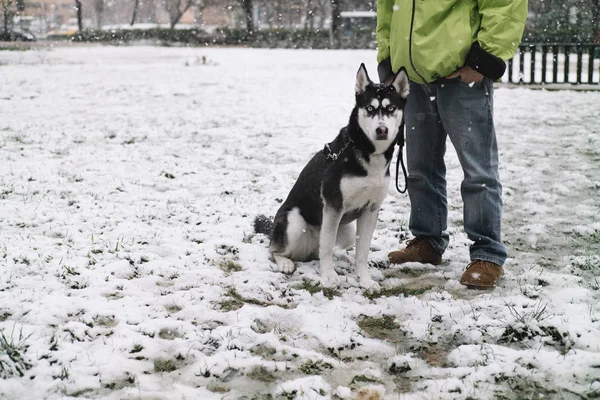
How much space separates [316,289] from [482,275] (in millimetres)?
1133

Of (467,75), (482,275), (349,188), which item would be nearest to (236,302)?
(349,188)

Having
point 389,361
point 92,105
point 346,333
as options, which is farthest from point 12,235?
point 92,105

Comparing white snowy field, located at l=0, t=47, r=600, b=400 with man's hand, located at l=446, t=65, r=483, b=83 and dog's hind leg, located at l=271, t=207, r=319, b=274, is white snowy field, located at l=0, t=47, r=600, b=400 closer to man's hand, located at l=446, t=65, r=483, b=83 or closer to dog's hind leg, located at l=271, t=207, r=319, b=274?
dog's hind leg, located at l=271, t=207, r=319, b=274

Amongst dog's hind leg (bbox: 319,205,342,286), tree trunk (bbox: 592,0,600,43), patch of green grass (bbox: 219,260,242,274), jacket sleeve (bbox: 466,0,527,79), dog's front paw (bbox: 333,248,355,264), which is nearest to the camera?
jacket sleeve (bbox: 466,0,527,79)

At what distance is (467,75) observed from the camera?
3.47m

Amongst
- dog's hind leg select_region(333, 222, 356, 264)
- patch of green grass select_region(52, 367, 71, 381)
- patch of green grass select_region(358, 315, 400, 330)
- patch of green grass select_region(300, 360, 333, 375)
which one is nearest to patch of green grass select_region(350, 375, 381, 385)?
patch of green grass select_region(300, 360, 333, 375)

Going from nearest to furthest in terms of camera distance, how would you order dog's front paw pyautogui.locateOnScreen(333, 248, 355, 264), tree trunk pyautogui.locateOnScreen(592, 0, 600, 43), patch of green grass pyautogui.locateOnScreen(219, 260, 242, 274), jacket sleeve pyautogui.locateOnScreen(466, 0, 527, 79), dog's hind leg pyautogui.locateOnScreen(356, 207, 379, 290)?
jacket sleeve pyautogui.locateOnScreen(466, 0, 527, 79) < dog's hind leg pyautogui.locateOnScreen(356, 207, 379, 290) < patch of green grass pyautogui.locateOnScreen(219, 260, 242, 274) < dog's front paw pyautogui.locateOnScreen(333, 248, 355, 264) < tree trunk pyautogui.locateOnScreen(592, 0, 600, 43)

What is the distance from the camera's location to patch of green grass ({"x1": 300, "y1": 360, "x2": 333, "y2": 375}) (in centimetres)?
262

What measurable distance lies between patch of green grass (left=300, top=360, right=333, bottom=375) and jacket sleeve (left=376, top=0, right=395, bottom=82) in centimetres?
232

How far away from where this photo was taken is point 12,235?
427 centimetres

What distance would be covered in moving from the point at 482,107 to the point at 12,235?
12.3 feet

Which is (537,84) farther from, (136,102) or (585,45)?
(136,102)

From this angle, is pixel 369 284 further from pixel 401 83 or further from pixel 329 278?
pixel 401 83

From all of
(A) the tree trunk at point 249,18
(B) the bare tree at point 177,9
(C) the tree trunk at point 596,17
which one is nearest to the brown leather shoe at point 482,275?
(C) the tree trunk at point 596,17
